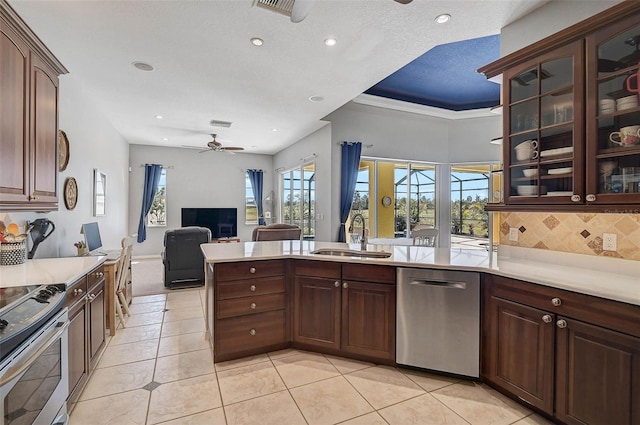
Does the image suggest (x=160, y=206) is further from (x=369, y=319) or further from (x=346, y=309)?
(x=369, y=319)

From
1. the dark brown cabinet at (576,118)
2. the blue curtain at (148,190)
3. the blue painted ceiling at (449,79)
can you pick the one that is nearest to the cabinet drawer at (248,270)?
the dark brown cabinet at (576,118)

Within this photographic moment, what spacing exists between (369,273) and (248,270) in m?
1.02

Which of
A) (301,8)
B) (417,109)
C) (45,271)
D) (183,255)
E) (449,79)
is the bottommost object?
(183,255)

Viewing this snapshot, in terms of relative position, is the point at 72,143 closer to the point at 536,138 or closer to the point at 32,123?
the point at 32,123

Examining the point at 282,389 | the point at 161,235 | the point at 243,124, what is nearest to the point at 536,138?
the point at 282,389

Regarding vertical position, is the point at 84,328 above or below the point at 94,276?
below

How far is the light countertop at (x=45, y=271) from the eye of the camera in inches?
72.7

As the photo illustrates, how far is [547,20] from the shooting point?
94.7 inches

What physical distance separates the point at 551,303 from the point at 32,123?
3552 millimetres

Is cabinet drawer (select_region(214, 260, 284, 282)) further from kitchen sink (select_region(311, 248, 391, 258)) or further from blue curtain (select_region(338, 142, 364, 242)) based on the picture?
blue curtain (select_region(338, 142, 364, 242))

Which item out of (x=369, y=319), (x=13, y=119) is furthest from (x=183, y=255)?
(x=369, y=319)

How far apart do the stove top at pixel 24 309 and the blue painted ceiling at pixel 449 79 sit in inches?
173

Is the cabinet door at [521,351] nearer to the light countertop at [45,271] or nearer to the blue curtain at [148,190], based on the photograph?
the light countertop at [45,271]

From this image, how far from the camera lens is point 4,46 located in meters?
1.79
